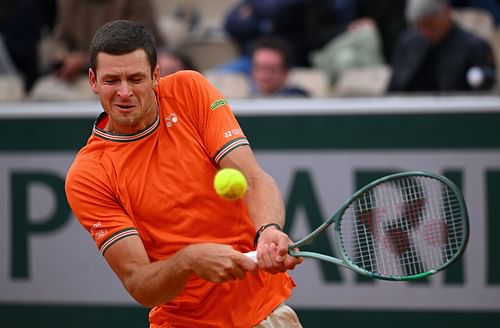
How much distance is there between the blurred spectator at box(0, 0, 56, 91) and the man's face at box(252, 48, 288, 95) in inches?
97.8

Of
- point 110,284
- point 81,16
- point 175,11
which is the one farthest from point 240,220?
point 175,11

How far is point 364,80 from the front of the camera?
23.2ft

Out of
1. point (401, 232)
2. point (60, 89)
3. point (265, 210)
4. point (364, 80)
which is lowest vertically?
point (60, 89)

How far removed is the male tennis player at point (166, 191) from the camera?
354cm

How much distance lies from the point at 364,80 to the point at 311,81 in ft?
1.45

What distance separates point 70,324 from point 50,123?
4.33 feet

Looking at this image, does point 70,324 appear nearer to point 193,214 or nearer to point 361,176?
point 361,176

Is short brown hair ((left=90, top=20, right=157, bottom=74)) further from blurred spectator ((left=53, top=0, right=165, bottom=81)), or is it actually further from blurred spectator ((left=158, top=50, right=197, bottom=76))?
blurred spectator ((left=53, top=0, right=165, bottom=81))

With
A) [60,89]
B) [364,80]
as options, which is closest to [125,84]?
[364,80]

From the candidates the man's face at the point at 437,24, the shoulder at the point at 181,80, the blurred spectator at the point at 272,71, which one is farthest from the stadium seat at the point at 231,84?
the shoulder at the point at 181,80

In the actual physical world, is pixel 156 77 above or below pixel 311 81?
above

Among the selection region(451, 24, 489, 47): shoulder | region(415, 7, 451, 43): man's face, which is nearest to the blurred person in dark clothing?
region(415, 7, 451, 43): man's face

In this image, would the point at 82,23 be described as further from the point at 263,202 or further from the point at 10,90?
the point at 263,202

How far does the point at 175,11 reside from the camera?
9625 mm
